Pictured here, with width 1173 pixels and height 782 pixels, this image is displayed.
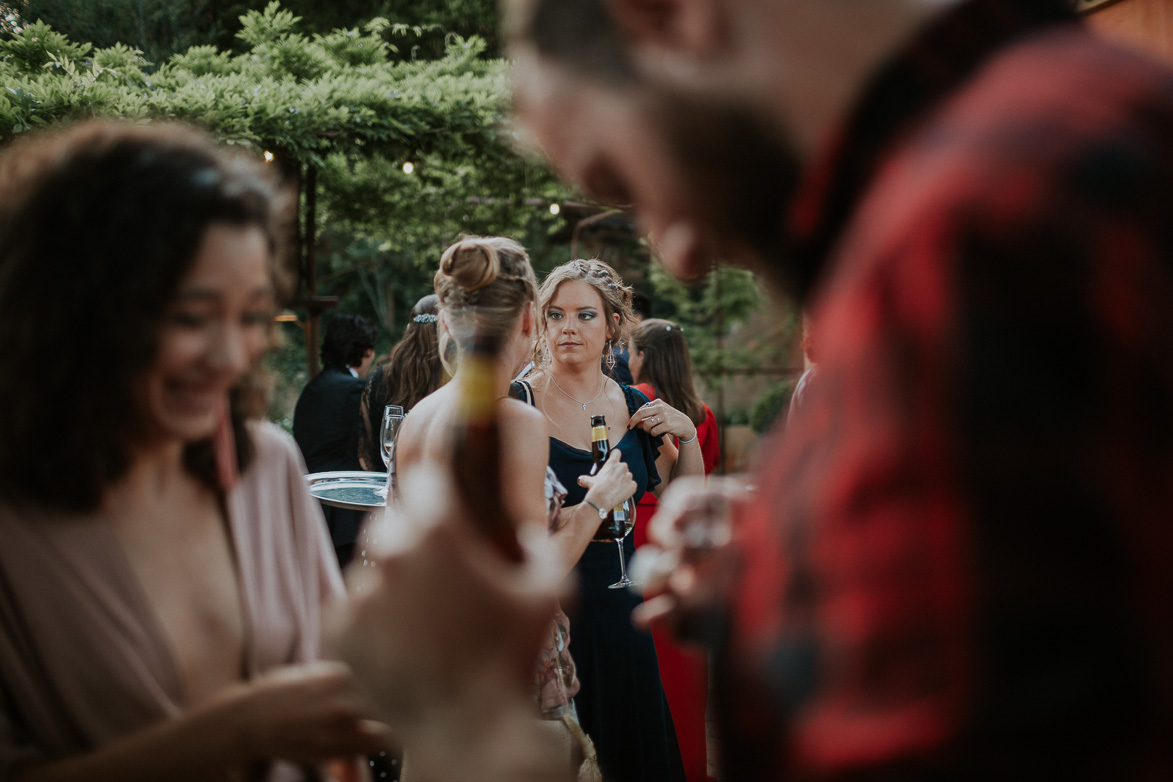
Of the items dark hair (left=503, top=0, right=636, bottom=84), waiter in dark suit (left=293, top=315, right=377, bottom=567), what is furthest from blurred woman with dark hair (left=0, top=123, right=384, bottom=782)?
waiter in dark suit (left=293, top=315, right=377, bottom=567)

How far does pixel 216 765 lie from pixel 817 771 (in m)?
0.91

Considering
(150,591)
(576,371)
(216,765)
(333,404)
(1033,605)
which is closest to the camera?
(1033,605)

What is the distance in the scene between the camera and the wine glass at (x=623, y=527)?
10.5 feet

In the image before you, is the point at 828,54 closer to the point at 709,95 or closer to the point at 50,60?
the point at 709,95

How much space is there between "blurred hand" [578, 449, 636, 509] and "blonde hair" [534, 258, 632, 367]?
2.96ft

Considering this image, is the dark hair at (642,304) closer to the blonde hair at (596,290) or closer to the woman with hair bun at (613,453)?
the woman with hair bun at (613,453)

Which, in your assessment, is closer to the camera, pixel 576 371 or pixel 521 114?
pixel 521 114

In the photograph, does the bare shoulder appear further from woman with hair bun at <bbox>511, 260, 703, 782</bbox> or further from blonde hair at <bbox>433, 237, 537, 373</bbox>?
woman with hair bun at <bbox>511, 260, 703, 782</bbox>

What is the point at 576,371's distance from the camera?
375cm

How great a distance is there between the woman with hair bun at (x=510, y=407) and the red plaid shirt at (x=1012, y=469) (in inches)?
67.2

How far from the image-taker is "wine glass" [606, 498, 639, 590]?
3.21 metres

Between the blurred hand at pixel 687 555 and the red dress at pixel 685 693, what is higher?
the blurred hand at pixel 687 555

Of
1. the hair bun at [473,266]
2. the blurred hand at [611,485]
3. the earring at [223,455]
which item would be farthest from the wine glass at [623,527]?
the earring at [223,455]

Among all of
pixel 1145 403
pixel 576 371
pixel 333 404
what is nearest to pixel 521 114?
pixel 1145 403
